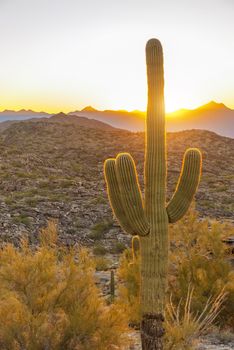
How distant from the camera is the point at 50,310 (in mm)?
7984

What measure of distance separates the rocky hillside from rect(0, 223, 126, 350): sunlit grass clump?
13019 millimetres

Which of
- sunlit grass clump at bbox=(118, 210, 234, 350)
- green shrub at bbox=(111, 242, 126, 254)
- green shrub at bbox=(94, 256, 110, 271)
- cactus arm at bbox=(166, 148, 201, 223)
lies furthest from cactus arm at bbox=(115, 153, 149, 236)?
green shrub at bbox=(111, 242, 126, 254)

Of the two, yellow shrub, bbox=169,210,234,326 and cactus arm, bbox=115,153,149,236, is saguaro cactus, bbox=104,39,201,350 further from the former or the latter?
yellow shrub, bbox=169,210,234,326

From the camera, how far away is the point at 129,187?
8164mm

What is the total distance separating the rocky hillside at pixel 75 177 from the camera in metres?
24.8

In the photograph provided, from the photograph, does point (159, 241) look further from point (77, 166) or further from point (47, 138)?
point (47, 138)

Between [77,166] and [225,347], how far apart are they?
35362mm

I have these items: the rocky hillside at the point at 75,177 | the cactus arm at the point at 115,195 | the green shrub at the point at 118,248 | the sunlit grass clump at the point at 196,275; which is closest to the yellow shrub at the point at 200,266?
the sunlit grass clump at the point at 196,275

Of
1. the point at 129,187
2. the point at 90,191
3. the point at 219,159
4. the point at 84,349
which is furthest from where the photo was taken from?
the point at 219,159

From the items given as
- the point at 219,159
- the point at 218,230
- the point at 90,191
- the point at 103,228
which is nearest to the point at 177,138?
the point at 219,159

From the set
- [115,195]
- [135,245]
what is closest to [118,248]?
[135,245]

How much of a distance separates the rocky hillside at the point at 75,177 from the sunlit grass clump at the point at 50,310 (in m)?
13.0

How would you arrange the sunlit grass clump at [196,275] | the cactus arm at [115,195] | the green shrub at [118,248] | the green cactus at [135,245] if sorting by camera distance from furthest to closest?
the green shrub at [118,248], the green cactus at [135,245], the sunlit grass clump at [196,275], the cactus arm at [115,195]

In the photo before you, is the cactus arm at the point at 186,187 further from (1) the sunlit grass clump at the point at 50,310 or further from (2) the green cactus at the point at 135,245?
(2) the green cactus at the point at 135,245
